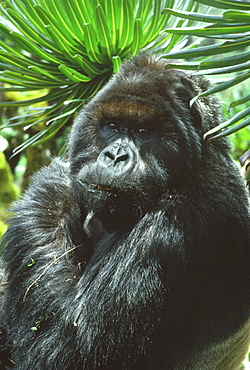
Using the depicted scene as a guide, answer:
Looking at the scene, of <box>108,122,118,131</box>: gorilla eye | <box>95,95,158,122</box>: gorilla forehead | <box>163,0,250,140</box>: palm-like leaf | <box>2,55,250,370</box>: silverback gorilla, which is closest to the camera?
<box>163,0,250,140</box>: palm-like leaf

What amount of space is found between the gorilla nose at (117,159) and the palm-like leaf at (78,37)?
675 mm

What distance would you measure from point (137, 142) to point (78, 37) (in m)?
0.99

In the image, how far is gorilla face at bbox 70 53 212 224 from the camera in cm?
265

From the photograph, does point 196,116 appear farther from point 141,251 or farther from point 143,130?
point 141,251

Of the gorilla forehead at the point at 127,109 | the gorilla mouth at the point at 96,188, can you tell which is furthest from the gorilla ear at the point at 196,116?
the gorilla mouth at the point at 96,188

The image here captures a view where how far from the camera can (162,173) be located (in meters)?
2.69

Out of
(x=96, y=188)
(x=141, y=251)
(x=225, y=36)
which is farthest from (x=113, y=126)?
(x=225, y=36)

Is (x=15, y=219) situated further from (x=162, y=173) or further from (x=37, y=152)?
(x=37, y=152)

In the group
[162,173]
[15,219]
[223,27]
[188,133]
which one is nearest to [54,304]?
[15,219]

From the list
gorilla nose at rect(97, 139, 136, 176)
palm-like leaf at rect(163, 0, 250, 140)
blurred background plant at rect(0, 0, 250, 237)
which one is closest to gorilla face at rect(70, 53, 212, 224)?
gorilla nose at rect(97, 139, 136, 176)

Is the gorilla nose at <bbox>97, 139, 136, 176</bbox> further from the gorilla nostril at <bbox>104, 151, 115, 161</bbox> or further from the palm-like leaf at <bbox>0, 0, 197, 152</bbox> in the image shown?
the palm-like leaf at <bbox>0, 0, 197, 152</bbox>

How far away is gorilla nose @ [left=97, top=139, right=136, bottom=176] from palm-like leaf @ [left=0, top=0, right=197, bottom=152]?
0.67 metres

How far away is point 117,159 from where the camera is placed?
2.62 m

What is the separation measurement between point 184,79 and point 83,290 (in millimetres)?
1364
